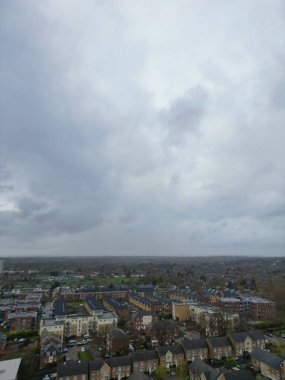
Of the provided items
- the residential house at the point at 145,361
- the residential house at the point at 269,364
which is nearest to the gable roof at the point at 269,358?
the residential house at the point at 269,364

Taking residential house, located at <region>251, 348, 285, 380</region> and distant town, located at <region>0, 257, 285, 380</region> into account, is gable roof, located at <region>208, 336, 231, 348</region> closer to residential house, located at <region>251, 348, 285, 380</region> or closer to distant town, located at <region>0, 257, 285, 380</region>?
distant town, located at <region>0, 257, 285, 380</region>

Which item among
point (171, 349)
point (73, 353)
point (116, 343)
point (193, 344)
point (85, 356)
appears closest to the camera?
point (171, 349)

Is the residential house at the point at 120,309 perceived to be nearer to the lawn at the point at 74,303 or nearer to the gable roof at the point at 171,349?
the lawn at the point at 74,303

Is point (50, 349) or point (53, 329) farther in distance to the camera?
point (53, 329)

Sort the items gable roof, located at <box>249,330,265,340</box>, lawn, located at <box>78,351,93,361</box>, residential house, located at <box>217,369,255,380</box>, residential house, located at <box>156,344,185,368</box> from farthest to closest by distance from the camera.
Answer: gable roof, located at <box>249,330,265,340</box>
lawn, located at <box>78,351,93,361</box>
residential house, located at <box>156,344,185,368</box>
residential house, located at <box>217,369,255,380</box>

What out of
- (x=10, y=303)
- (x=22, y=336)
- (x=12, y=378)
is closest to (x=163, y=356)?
(x=12, y=378)

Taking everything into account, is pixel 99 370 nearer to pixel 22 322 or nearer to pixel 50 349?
pixel 50 349

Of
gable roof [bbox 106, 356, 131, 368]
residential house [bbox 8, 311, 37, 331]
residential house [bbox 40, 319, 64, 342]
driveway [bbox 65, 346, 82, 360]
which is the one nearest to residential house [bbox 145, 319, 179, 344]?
gable roof [bbox 106, 356, 131, 368]

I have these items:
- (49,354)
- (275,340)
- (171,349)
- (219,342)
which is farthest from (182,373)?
(275,340)

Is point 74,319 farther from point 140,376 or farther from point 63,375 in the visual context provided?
point 140,376
